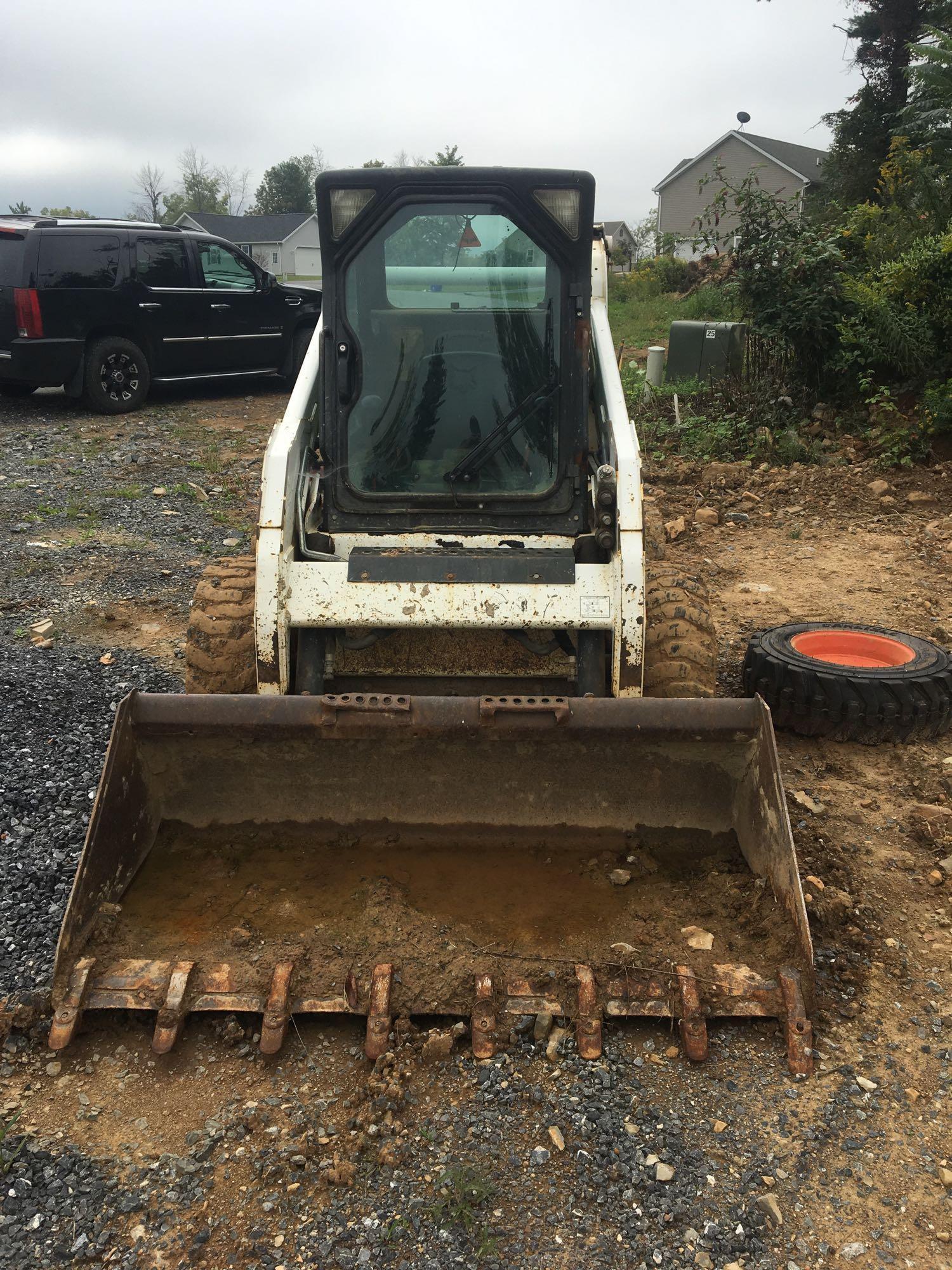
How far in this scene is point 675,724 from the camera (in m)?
3.51

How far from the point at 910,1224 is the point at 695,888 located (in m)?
1.20

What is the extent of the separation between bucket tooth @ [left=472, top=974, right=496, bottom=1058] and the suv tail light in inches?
395

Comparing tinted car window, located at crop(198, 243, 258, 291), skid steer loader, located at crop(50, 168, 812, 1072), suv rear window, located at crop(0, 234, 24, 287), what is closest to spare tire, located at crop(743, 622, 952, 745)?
skid steer loader, located at crop(50, 168, 812, 1072)

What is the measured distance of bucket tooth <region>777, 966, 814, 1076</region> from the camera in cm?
287

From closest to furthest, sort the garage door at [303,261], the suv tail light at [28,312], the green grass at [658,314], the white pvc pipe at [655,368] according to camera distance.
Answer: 1. the suv tail light at [28,312]
2. the white pvc pipe at [655,368]
3. the green grass at [658,314]
4. the garage door at [303,261]

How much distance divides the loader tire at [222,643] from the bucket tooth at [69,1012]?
150 centimetres

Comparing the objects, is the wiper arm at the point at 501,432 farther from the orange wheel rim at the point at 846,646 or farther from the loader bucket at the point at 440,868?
the orange wheel rim at the point at 846,646

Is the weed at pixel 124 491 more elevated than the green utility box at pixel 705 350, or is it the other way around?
the green utility box at pixel 705 350

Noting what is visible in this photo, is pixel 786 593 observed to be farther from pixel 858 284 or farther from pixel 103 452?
pixel 103 452

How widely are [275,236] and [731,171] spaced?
24.7 m

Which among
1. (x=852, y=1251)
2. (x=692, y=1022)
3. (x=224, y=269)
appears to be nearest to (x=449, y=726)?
(x=692, y=1022)

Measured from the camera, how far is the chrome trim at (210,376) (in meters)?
12.1

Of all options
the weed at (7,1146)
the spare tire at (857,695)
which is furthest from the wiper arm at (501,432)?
the weed at (7,1146)

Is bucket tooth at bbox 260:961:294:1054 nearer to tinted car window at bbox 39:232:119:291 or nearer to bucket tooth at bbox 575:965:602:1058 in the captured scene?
bucket tooth at bbox 575:965:602:1058
